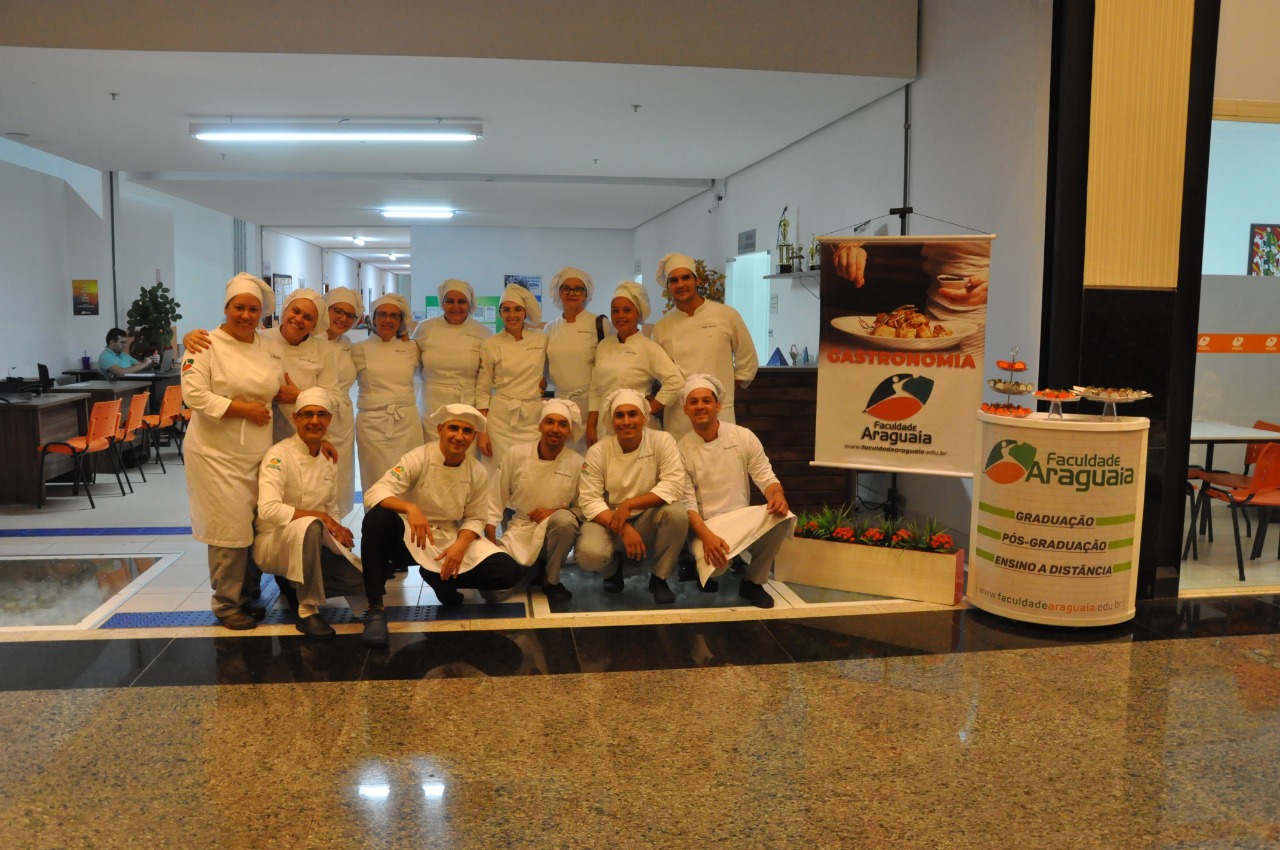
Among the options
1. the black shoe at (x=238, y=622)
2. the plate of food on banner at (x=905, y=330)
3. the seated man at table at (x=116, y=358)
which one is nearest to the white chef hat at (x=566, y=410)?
the plate of food on banner at (x=905, y=330)

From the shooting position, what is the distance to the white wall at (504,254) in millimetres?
16266

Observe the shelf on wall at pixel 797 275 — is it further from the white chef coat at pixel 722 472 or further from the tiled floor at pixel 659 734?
the tiled floor at pixel 659 734

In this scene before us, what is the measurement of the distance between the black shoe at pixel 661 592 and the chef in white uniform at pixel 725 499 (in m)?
0.17

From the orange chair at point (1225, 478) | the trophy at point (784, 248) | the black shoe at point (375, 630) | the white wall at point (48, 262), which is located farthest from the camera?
the white wall at point (48, 262)

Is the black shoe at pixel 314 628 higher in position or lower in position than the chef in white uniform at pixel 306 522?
lower

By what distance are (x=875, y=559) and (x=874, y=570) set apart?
0.05m

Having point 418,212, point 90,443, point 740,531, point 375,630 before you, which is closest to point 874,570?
point 740,531

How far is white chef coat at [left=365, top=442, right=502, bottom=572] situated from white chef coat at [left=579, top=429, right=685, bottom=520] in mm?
461

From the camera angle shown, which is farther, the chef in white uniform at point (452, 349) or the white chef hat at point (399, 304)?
the chef in white uniform at point (452, 349)

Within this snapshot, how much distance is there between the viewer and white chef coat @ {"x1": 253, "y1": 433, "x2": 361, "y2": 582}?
377 centimetres

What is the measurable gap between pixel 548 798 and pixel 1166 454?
10.9 feet

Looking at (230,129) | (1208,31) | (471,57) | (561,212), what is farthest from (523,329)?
(561,212)

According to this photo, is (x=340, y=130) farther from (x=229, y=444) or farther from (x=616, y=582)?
(x=616, y=582)

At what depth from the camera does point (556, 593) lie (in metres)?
4.29
